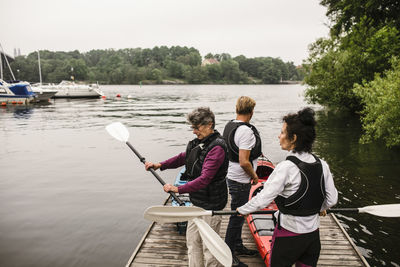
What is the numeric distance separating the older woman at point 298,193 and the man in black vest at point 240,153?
111 centimetres

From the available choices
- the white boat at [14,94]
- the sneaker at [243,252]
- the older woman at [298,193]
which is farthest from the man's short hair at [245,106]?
the white boat at [14,94]

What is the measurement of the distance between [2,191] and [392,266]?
10913 millimetres

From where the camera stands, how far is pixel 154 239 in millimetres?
4941

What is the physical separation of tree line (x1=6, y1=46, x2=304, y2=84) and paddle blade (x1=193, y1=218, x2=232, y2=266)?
97035 millimetres

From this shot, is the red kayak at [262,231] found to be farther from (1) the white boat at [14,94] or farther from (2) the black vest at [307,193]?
(1) the white boat at [14,94]

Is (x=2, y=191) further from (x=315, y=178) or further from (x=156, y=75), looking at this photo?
(x=156, y=75)

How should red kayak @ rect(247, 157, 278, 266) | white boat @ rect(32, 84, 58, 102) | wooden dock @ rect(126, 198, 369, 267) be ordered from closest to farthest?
red kayak @ rect(247, 157, 278, 266), wooden dock @ rect(126, 198, 369, 267), white boat @ rect(32, 84, 58, 102)

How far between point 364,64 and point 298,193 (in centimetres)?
2210

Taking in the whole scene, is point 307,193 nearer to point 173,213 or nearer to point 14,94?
point 173,213

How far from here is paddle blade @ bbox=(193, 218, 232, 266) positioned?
109 inches

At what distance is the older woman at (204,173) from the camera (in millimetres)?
3027

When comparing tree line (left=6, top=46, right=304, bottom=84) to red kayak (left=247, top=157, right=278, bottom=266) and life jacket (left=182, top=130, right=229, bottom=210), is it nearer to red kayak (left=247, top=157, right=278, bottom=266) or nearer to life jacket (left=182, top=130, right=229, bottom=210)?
red kayak (left=247, top=157, right=278, bottom=266)

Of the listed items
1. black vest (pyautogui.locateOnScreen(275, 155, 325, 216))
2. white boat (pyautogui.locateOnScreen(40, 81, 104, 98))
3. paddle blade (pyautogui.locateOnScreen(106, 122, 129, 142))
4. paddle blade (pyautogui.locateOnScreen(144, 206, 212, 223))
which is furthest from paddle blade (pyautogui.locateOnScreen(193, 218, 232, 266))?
white boat (pyautogui.locateOnScreen(40, 81, 104, 98))

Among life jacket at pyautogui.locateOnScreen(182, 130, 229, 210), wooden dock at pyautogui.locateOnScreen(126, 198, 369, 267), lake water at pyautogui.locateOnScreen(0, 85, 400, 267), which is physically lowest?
lake water at pyautogui.locateOnScreen(0, 85, 400, 267)
